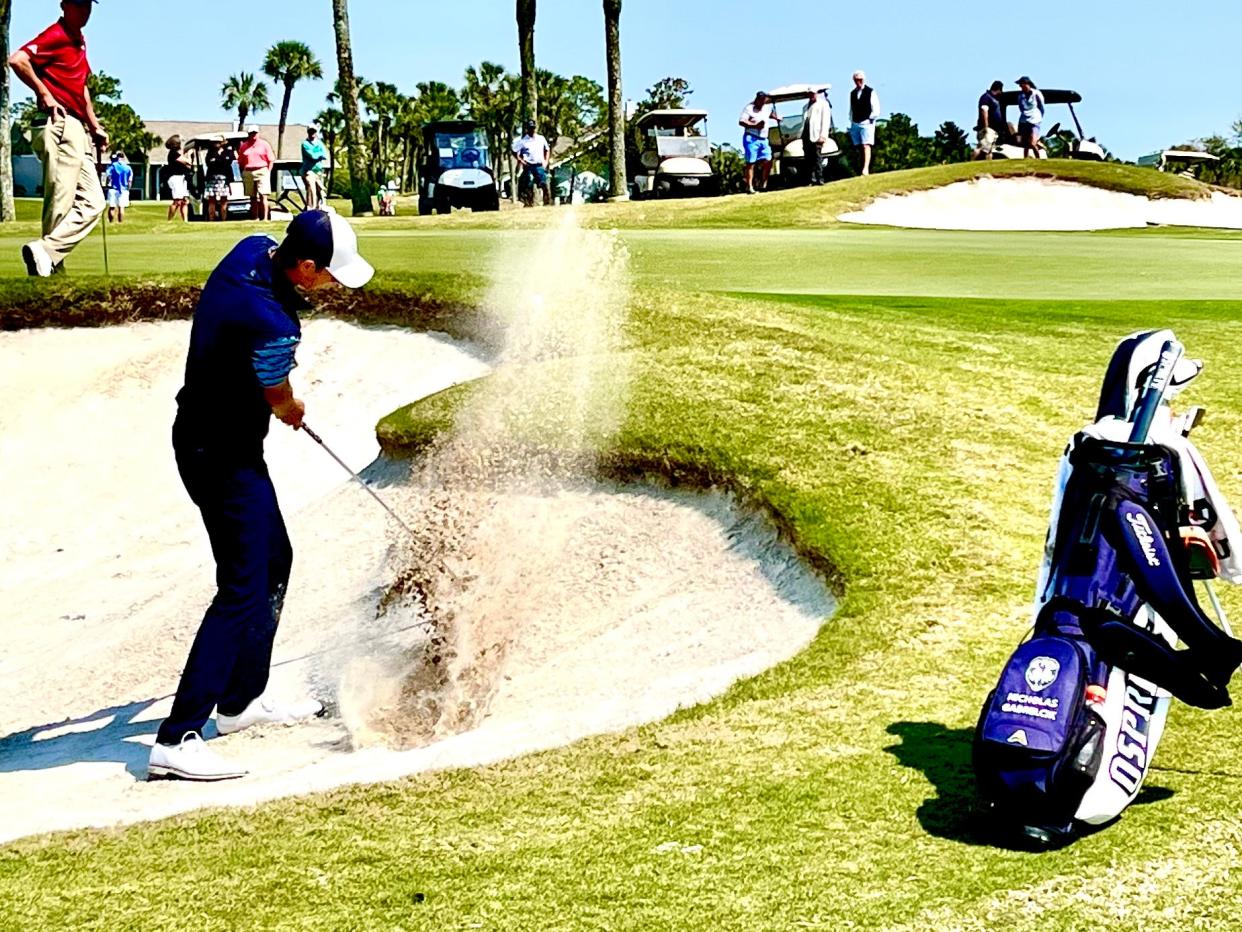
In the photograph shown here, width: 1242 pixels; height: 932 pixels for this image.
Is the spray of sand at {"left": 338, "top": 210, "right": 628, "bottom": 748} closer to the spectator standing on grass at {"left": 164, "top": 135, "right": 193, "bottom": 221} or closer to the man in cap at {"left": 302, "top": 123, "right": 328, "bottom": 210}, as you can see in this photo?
the man in cap at {"left": 302, "top": 123, "right": 328, "bottom": 210}

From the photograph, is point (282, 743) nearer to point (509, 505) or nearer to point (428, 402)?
point (509, 505)

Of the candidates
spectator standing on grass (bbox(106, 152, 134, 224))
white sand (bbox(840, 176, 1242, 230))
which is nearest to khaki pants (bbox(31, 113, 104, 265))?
white sand (bbox(840, 176, 1242, 230))

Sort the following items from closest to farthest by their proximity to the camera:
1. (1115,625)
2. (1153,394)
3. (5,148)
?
1. (1115,625)
2. (1153,394)
3. (5,148)

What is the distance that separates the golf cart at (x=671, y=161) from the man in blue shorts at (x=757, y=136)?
616cm

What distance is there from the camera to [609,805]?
559cm

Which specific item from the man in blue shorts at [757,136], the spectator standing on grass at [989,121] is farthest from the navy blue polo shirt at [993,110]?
the man in blue shorts at [757,136]

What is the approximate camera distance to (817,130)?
121 feet

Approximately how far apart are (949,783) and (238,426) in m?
3.43

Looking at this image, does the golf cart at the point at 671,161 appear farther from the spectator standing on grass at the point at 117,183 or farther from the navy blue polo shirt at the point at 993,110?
the spectator standing on grass at the point at 117,183

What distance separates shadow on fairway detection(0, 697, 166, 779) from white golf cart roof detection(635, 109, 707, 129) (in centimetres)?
4071

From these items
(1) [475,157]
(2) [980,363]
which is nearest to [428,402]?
(2) [980,363]

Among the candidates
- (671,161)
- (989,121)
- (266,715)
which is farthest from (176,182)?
(266,715)

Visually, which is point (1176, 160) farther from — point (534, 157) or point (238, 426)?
point (238, 426)

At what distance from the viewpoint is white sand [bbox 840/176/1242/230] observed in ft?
107
